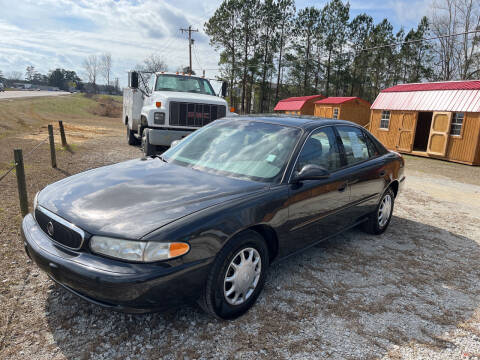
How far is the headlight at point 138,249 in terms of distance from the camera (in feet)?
7.37

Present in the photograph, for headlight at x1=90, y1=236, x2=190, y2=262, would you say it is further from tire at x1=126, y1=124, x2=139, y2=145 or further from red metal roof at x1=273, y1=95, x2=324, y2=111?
red metal roof at x1=273, y1=95, x2=324, y2=111

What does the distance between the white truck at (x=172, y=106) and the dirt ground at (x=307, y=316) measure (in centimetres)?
510

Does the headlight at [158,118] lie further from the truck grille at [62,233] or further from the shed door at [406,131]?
the shed door at [406,131]

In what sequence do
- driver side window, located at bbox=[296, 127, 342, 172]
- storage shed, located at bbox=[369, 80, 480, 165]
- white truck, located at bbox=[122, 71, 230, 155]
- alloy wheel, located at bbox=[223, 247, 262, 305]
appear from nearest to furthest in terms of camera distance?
alloy wheel, located at bbox=[223, 247, 262, 305]
driver side window, located at bbox=[296, 127, 342, 172]
white truck, located at bbox=[122, 71, 230, 155]
storage shed, located at bbox=[369, 80, 480, 165]

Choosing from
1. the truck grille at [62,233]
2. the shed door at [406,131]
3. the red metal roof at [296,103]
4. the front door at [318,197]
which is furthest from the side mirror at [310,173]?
the red metal roof at [296,103]

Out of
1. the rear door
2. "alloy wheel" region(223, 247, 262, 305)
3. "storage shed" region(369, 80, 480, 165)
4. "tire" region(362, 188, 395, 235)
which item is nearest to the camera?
"alloy wheel" region(223, 247, 262, 305)

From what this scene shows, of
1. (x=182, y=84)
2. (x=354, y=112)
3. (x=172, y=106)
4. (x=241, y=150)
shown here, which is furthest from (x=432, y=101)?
(x=241, y=150)

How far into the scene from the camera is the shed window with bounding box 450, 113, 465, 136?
15.8 m

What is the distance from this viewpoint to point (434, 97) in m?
17.1

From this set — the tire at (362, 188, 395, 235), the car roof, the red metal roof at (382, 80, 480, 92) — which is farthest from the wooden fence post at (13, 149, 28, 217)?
the red metal roof at (382, 80, 480, 92)

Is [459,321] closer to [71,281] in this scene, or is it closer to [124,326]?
[124,326]

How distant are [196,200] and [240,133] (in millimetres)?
1365

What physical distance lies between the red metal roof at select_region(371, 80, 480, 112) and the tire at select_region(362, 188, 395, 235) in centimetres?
1308

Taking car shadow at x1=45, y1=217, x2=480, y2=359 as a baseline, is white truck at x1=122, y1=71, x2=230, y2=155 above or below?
above
